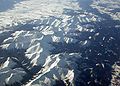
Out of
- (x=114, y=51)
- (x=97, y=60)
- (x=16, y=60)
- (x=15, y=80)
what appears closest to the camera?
(x=15, y=80)

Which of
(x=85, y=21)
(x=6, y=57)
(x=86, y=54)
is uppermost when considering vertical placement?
(x=6, y=57)

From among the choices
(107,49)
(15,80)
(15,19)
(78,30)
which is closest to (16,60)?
(15,80)

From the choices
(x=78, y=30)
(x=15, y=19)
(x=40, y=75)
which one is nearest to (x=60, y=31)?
(x=78, y=30)

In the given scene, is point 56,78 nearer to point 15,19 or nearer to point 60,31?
point 60,31

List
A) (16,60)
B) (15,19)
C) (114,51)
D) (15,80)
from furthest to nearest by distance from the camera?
1. (15,19)
2. (114,51)
3. (16,60)
4. (15,80)

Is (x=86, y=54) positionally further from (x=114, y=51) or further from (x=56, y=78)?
(x=56, y=78)

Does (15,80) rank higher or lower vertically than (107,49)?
higher

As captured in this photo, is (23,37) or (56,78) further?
(23,37)
